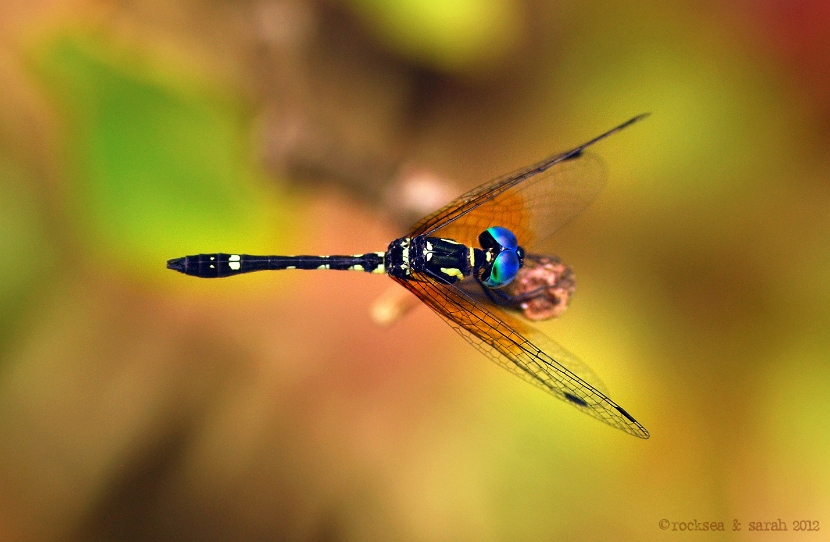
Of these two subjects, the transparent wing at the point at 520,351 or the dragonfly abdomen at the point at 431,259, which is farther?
A: the dragonfly abdomen at the point at 431,259

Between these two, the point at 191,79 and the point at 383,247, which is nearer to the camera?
the point at 191,79

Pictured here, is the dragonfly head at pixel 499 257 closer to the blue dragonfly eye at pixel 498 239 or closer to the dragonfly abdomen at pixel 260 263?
the blue dragonfly eye at pixel 498 239

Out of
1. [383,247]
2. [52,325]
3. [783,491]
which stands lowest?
[52,325]

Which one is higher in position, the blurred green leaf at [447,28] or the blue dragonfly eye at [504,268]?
the blurred green leaf at [447,28]

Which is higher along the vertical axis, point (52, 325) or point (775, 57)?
point (775, 57)

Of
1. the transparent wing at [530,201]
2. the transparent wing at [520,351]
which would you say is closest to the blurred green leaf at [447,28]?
the transparent wing at [530,201]

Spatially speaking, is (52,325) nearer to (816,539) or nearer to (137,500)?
(137,500)

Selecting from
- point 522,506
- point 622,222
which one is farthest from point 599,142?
point 522,506

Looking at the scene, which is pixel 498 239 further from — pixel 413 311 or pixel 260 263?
pixel 260 263
